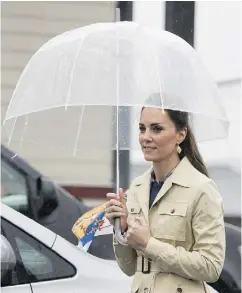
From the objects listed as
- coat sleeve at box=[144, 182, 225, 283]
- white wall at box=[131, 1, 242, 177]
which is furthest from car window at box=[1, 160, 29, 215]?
coat sleeve at box=[144, 182, 225, 283]

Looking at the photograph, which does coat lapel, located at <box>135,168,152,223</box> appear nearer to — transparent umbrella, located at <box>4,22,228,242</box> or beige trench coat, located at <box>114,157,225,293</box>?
beige trench coat, located at <box>114,157,225,293</box>

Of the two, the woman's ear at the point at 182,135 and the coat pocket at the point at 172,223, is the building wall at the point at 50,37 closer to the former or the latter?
the woman's ear at the point at 182,135

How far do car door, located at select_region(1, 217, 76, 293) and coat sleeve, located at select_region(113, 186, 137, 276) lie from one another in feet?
2.56

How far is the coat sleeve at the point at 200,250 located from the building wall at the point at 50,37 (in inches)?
263

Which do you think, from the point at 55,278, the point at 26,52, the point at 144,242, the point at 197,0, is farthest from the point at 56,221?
the point at 26,52

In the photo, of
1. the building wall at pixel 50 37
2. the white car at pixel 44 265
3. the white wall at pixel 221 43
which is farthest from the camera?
the building wall at pixel 50 37

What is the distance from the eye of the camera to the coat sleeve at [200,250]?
2541 millimetres

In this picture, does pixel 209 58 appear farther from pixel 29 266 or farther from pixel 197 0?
pixel 29 266

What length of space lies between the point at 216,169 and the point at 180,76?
18.2 feet

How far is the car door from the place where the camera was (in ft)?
11.6

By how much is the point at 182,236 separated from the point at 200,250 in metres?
0.07

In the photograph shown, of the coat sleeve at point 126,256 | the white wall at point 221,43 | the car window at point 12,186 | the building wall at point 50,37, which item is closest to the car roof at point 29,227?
the coat sleeve at point 126,256

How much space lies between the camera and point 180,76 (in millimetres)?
2809

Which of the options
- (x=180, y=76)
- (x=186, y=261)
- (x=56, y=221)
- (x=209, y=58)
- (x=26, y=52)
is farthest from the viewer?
(x=26, y=52)
